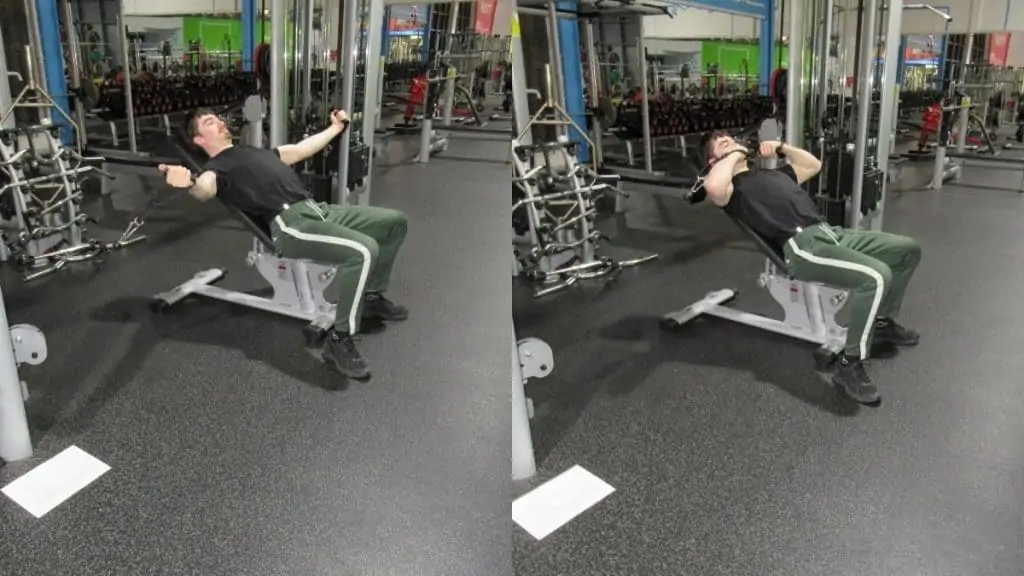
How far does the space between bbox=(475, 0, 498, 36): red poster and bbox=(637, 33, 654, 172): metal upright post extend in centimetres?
73

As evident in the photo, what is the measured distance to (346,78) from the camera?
7.95ft

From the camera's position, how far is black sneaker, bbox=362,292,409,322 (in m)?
2.70

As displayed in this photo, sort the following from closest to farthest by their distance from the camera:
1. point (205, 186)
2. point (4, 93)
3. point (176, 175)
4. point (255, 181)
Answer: point (4, 93) < point (176, 175) < point (205, 186) < point (255, 181)

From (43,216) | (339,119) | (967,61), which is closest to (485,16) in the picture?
(339,119)

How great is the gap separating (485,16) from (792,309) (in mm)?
1486

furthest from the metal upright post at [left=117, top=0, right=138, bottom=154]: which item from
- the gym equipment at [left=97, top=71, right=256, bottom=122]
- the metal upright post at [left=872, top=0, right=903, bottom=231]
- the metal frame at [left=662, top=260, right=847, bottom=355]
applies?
the metal upright post at [left=872, top=0, right=903, bottom=231]

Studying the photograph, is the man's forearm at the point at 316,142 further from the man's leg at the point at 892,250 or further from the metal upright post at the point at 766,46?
the man's leg at the point at 892,250

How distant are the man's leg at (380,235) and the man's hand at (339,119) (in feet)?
0.91

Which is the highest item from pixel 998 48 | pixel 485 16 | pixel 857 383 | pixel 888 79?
pixel 998 48

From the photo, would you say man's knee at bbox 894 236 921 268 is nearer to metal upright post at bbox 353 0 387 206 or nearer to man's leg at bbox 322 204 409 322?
man's leg at bbox 322 204 409 322

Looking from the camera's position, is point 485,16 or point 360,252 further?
point 360,252

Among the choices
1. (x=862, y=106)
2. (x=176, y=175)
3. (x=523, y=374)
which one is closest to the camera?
(x=523, y=374)

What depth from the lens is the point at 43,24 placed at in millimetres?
1795

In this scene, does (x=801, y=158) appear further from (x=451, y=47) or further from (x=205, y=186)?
(x=205, y=186)
